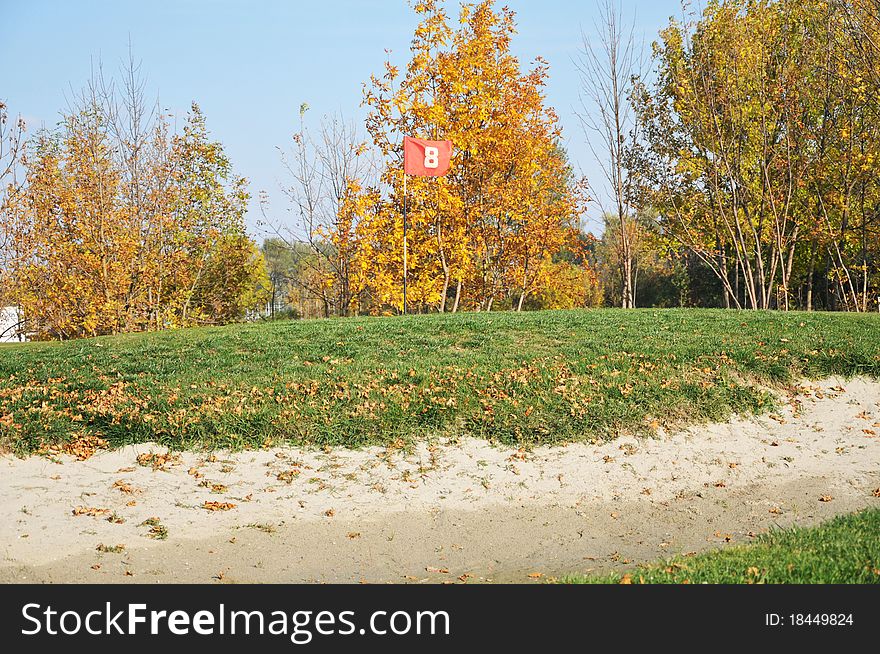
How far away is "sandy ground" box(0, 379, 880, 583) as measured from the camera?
610cm

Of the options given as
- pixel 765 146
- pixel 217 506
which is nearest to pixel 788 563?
pixel 217 506

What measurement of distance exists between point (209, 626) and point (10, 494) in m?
3.58

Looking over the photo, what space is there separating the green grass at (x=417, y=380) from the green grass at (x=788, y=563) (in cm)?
311

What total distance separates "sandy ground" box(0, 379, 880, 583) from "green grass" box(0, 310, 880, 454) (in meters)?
0.40

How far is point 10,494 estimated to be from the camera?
7.09 m

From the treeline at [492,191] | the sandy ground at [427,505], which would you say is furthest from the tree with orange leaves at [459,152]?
the sandy ground at [427,505]

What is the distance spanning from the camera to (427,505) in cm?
742

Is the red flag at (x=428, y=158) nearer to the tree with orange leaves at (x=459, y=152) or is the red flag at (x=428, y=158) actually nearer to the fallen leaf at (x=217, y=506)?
the tree with orange leaves at (x=459, y=152)

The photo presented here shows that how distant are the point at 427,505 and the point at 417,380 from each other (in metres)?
2.86

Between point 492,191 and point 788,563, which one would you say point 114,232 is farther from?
point 788,563

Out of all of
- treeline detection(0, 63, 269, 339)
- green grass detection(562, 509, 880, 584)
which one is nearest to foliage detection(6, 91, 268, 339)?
treeline detection(0, 63, 269, 339)

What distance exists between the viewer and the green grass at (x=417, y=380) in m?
8.74

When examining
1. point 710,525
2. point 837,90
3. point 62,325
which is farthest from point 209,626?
point 837,90

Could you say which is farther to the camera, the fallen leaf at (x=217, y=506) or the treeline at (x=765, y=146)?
the treeline at (x=765, y=146)
